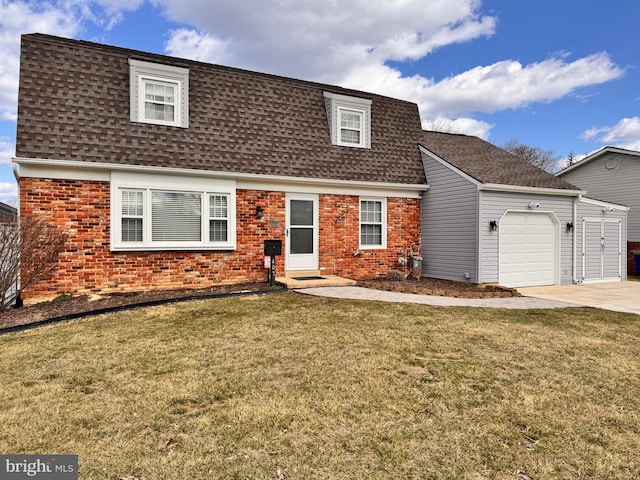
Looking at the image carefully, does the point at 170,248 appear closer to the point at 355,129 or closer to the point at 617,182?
the point at 355,129

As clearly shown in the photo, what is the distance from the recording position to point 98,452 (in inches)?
106

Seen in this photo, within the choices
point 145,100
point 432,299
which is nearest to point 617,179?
point 432,299

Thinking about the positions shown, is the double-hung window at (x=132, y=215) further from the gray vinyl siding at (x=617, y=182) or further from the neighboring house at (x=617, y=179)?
the gray vinyl siding at (x=617, y=182)

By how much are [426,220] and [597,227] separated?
5.97 meters

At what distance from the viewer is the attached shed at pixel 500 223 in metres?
11.1

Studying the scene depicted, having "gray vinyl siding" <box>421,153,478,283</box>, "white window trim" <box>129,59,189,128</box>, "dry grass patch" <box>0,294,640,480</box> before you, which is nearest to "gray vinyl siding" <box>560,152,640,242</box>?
"gray vinyl siding" <box>421,153,478,283</box>

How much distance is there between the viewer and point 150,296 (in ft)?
29.1

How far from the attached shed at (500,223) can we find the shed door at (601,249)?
0.06 meters

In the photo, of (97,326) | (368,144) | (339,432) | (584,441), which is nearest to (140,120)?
(97,326)

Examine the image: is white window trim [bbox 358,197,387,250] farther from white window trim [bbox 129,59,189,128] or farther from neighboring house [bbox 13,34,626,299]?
white window trim [bbox 129,59,189,128]

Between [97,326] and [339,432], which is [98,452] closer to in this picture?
[339,432]

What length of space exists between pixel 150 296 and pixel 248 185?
383cm

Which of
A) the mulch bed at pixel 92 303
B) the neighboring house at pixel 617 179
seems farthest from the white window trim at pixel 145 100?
the neighboring house at pixel 617 179

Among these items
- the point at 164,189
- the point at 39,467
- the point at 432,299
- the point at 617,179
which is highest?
the point at 617,179
